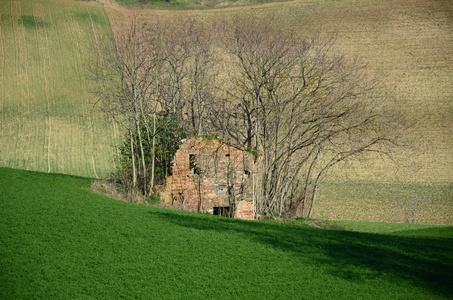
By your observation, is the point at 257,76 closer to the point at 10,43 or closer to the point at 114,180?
the point at 114,180

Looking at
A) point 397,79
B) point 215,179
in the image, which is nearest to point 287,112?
point 215,179

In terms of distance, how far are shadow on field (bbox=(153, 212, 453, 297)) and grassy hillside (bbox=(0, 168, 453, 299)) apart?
25 millimetres

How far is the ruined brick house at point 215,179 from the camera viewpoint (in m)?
16.8

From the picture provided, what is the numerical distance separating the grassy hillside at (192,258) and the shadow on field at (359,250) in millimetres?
25

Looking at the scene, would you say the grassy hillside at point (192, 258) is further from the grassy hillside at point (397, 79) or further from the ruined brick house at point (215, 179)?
the grassy hillside at point (397, 79)

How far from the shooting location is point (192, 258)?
9.27m

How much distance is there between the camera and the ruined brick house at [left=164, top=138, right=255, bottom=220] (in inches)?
662

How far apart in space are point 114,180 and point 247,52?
8612mm

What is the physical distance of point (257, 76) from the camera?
19328 mm

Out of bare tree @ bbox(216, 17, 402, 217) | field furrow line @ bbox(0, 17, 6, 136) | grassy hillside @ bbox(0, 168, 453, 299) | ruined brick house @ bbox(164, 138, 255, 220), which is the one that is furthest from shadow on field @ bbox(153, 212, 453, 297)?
field furrow line @ bbox(0, 17, 6, 136)

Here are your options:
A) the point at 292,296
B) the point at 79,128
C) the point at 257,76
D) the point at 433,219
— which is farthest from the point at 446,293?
the point at 79,128

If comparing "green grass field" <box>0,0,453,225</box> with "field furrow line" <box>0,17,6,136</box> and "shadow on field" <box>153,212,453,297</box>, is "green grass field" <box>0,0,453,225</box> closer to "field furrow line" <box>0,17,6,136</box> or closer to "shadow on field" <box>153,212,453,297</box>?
"field furrow line" <box>0,17,6,136</box>

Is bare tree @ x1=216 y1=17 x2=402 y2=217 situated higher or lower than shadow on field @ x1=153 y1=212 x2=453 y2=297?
higher

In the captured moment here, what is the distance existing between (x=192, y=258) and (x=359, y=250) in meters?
4.17
